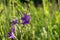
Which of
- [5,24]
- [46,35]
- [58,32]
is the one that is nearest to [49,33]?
[46,35]

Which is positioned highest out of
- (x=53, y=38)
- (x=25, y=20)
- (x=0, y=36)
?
(x=25, y=20)

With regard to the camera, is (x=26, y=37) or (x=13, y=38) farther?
(x=26, y=37)

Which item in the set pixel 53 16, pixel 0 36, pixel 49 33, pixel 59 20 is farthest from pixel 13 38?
pixel 53 16

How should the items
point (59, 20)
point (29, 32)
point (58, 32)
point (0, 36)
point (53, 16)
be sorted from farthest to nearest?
point (53, 16), point (59, 20), point (58, 32), point (29, 32), point (0, 36)

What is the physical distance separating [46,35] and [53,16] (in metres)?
0.69

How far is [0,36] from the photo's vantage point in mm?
1458

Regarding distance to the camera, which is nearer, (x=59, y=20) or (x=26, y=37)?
(x=26, y=37)

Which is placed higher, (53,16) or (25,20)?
(25,20)

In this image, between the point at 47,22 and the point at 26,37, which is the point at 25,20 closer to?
the point at 26,37

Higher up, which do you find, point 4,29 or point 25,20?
point 25,20

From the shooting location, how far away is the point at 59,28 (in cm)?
188

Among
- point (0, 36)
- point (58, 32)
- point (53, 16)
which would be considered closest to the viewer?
point (0, 36)

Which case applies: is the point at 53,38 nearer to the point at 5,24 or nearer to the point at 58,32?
the point at 58,32

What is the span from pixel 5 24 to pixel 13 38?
1.21 ft
